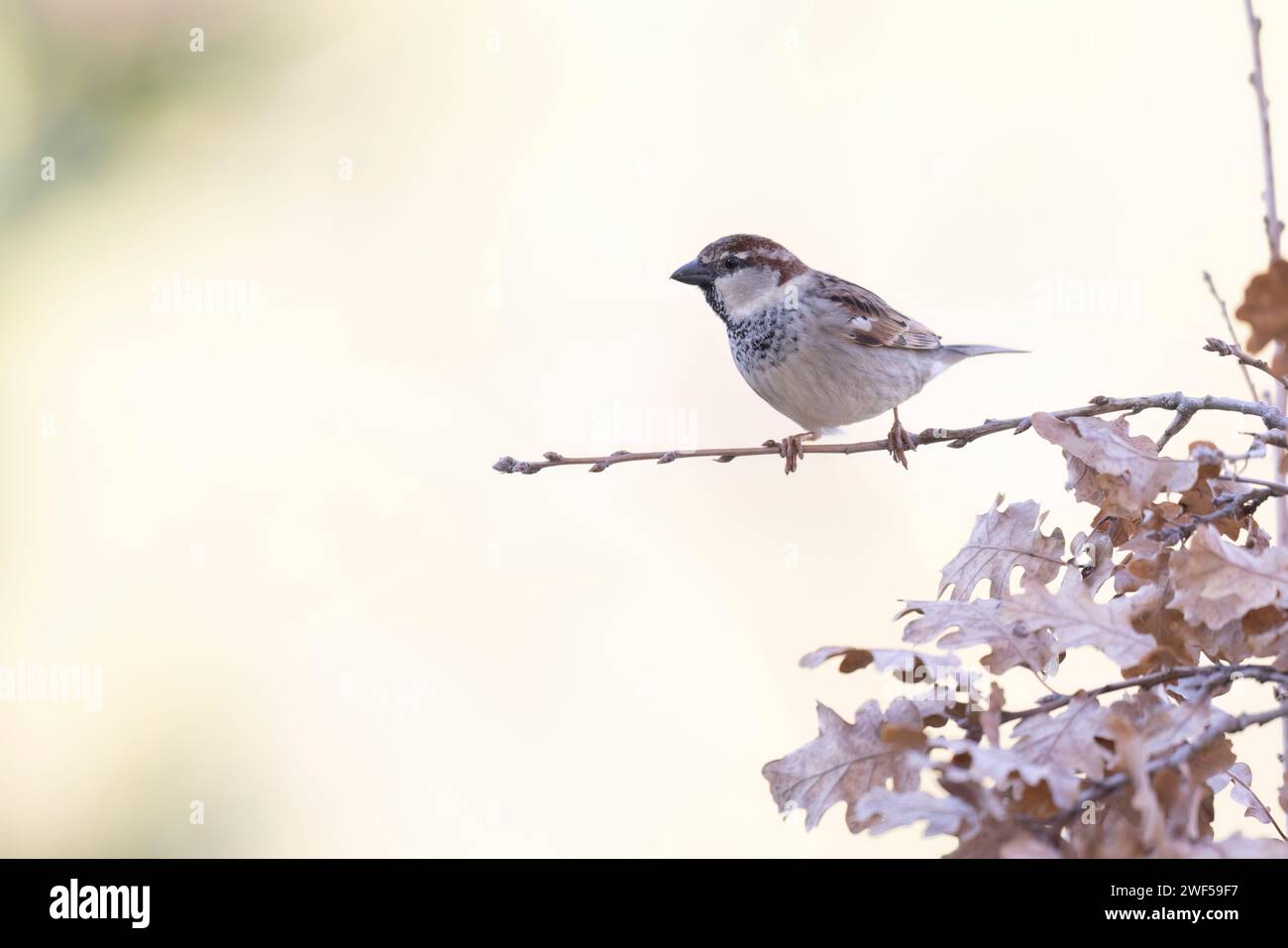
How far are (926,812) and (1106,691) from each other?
0.60 ft

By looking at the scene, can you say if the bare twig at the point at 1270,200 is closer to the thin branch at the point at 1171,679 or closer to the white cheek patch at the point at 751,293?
the thin branch at the point at 1171,679

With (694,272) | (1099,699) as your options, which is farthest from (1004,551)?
(694,272)

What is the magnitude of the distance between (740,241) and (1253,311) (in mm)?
2277

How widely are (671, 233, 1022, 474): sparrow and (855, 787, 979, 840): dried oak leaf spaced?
7.13ft

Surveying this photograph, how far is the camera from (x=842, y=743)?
0.94 m

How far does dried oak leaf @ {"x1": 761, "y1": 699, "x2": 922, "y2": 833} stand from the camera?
912mm

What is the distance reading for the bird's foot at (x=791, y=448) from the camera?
140 centimetres

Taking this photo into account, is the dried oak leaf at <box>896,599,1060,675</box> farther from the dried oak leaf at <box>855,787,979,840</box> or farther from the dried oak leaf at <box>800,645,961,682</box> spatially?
the dried oak leaf at <box>855,787,979,840</box>

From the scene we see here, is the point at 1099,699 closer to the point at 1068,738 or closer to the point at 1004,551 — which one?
the point at 1068,738

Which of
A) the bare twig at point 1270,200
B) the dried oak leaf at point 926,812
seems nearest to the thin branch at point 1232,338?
the bare twig at point 1270,200

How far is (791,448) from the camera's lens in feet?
4.80

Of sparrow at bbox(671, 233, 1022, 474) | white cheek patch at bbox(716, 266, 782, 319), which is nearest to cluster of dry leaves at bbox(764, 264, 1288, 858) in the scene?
sparrow at bbox(671, 233, 1022, 474)
